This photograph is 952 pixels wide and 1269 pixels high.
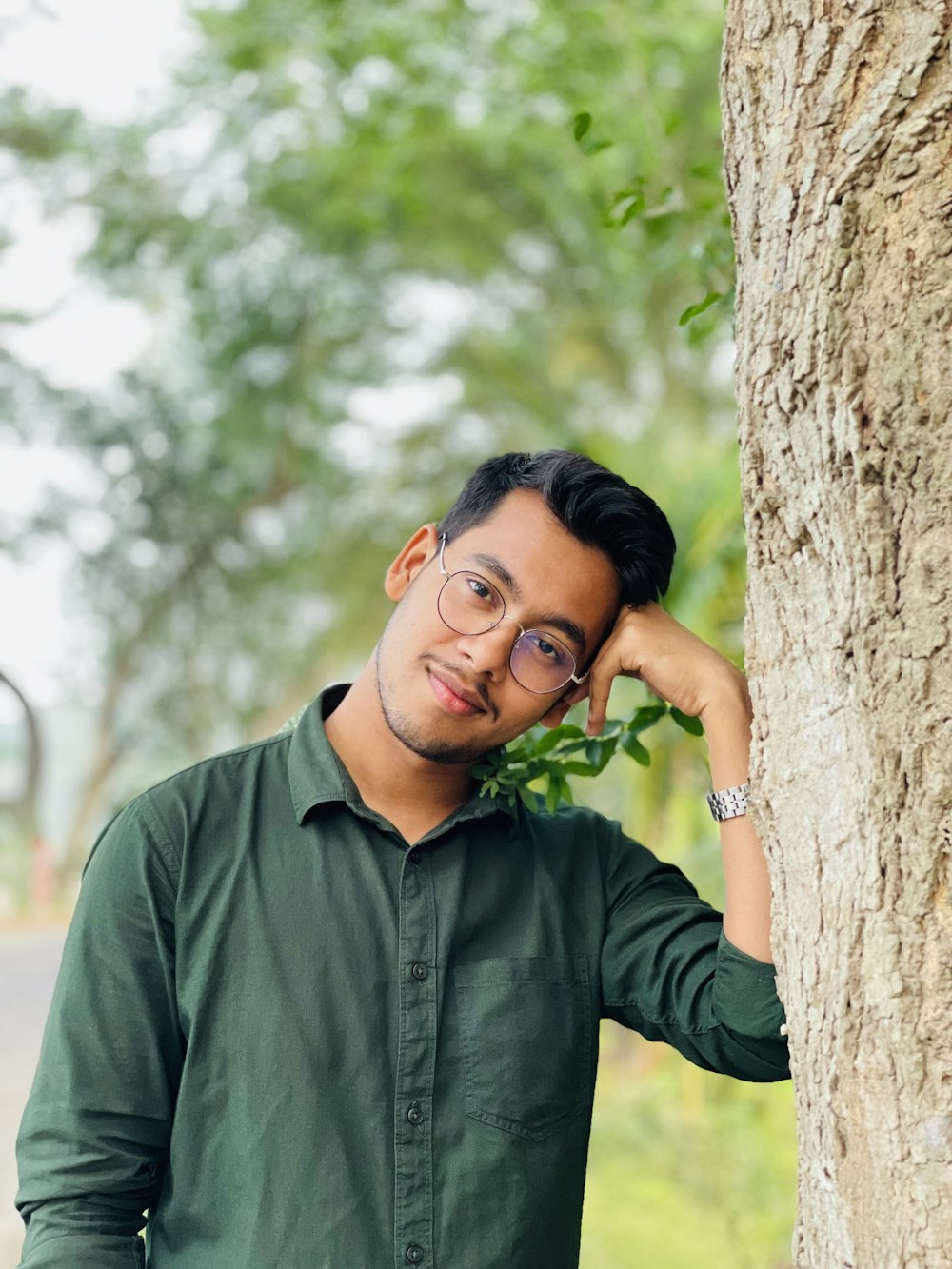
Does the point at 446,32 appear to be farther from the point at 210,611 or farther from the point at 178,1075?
the point at 178,1075

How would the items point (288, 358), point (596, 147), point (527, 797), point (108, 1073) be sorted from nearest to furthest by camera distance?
point (108, 1073), point (527, 797), point (596, 147), point (288, 358)

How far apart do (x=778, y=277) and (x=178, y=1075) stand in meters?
1.06

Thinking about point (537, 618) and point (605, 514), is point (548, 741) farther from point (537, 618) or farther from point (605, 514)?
point (605, 514)

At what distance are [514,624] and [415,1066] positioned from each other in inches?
20.6

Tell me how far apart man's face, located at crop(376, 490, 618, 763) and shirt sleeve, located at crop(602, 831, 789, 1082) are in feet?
0.93

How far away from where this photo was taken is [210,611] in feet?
40.6

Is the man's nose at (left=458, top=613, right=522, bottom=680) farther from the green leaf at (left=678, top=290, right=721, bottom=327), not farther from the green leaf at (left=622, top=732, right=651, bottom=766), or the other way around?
the green leaf at (left=678, top=290, right=721, bottom=327)

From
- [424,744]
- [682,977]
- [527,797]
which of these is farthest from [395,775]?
[682,977]

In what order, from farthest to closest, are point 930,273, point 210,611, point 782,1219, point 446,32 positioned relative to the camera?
point 210,611 < point 446,32 < point 782,1219 < point 930,273

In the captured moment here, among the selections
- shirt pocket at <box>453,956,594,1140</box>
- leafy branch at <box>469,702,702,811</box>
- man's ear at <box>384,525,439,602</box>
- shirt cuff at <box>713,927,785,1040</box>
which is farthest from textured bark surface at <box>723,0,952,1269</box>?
man's ear at <box>384,525,439,602</box>

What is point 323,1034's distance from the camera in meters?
1.53

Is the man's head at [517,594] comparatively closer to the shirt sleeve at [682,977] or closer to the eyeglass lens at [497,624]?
the eyeglass lens at [497,624]

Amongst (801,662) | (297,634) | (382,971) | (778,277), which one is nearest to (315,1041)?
(382,971)

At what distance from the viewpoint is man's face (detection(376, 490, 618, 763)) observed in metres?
1.62
